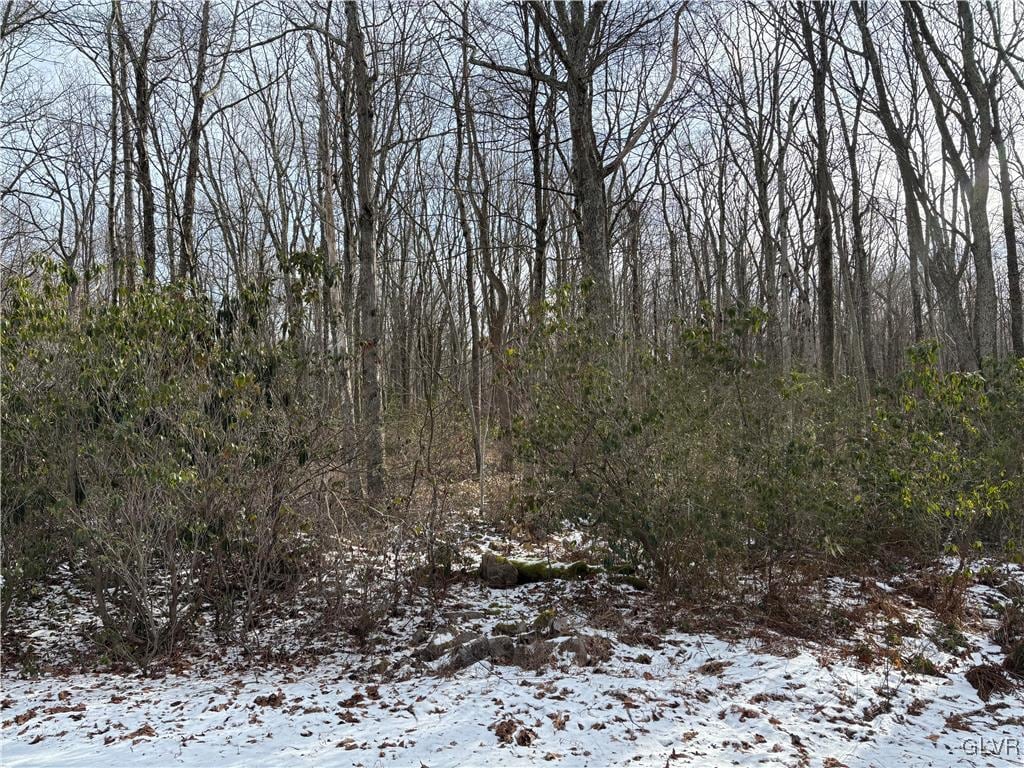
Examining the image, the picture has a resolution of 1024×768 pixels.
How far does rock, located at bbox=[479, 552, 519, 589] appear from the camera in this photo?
21.5ft

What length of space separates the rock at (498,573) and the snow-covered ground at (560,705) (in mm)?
904

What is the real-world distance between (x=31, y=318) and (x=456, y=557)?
391cm

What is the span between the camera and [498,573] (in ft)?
21.6

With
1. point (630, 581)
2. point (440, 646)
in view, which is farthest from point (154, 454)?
point (630, 581)

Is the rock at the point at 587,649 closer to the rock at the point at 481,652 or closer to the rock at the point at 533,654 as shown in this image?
the rock at the point at 533,654

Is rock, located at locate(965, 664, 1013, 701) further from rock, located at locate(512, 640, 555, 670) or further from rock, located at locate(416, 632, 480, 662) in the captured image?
rock, located at locate(416, 632, 480, 662)

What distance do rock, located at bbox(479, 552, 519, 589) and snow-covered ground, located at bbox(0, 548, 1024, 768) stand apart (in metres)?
0.90

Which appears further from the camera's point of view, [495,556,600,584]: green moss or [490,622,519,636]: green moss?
[495,556,600,584]: green moss

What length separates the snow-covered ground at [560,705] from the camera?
3727mm

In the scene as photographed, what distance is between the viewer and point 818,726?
4.04 meters

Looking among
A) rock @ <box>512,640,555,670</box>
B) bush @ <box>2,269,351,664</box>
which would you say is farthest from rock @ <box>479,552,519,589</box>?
bush @ <box>2,269,351,664</box>

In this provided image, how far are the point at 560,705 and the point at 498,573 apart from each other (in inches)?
94.7

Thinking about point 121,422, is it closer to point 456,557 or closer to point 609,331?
point 456,557

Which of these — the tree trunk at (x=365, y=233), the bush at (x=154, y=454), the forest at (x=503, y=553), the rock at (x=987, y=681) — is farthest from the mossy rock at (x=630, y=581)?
the tree trunk at (x=365, y=233)
